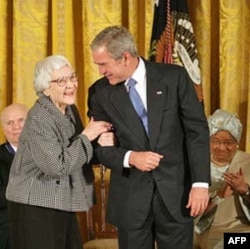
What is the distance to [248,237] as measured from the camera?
2.98 metres

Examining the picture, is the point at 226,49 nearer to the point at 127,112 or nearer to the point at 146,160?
the point at 127,112

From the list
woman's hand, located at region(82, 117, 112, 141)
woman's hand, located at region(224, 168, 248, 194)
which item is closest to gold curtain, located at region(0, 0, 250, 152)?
woman's hand, located at region(224, 168, 248, 194)

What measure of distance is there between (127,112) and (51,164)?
0.34 meters

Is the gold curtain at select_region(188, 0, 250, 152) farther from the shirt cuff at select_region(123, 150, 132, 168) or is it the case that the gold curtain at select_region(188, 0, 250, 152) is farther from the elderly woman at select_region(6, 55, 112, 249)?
the shirt cuff at select_region(123, 150, 132, 168)

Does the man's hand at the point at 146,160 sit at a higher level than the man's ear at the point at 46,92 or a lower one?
lower

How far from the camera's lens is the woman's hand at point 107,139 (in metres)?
2.33

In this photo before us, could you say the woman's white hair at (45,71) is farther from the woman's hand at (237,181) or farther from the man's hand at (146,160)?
the woman's hand at (237,181)

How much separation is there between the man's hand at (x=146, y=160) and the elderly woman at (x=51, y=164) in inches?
7.0

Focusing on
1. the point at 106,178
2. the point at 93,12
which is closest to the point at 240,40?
the point at 93,12

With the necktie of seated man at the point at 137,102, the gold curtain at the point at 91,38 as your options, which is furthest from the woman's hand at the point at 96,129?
the gold curtain at the point at 91,38

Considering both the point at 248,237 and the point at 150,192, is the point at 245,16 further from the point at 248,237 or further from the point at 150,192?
the point at 150,192

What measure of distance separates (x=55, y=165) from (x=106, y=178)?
1.68 metres

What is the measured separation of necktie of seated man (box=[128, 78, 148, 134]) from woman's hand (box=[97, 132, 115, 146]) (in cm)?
14

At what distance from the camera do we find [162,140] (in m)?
2.26
